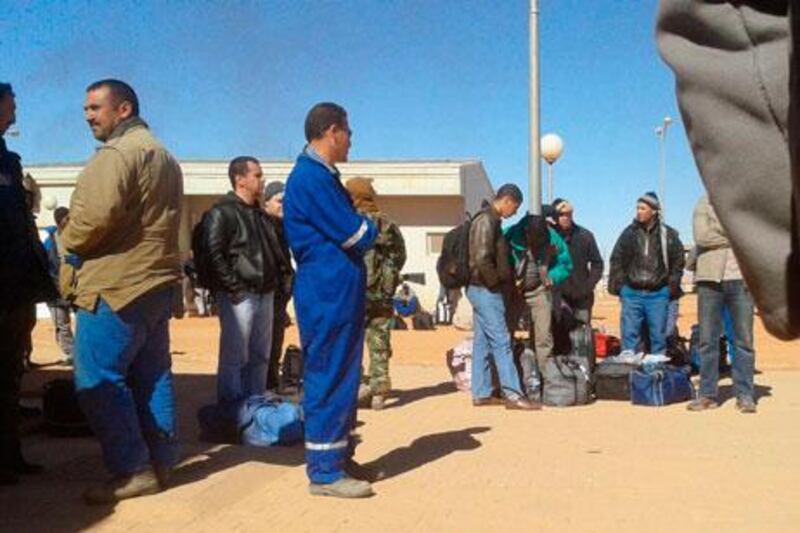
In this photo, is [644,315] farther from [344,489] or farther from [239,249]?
[344,489]

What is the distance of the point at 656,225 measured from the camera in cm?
942

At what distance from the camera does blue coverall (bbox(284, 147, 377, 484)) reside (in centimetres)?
461

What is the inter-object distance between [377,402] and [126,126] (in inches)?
164

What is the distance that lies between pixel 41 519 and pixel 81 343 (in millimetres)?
893

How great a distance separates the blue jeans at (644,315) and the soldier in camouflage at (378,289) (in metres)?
2.83

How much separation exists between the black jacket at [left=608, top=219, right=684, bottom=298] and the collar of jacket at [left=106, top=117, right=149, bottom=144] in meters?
6.18

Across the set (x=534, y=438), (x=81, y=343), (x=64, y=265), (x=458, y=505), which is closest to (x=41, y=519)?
(x=81, y=343)

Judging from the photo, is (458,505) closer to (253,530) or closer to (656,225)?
(253,530)

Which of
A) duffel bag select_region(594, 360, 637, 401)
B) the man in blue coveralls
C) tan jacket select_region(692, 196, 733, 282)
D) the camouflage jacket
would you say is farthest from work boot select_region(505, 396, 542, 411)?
the man in blue coveralls

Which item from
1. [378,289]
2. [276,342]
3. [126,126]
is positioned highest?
[126,126]

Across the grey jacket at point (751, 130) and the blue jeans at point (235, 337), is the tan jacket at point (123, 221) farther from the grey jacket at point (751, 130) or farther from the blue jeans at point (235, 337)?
the grey jacket at point (751, 130)

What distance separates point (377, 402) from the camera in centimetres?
798

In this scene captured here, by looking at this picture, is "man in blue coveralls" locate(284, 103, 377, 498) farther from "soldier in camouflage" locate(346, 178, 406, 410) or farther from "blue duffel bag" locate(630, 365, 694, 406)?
"blue duffel bag" locate(630, 365, 694, 406)

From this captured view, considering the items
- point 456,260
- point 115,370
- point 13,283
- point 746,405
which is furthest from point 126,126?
point 746,405
